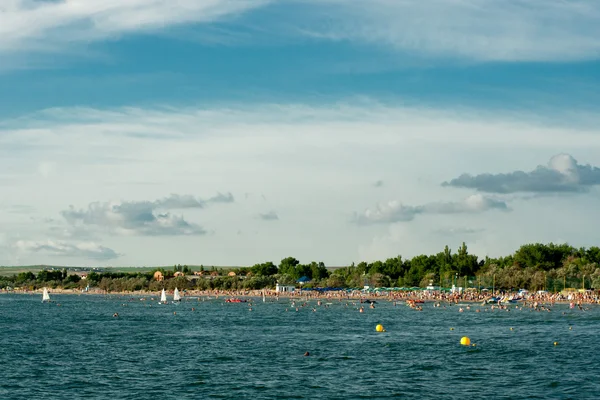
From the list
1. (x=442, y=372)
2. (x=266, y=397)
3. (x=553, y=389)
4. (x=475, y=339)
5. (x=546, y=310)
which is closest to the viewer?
(x=266, y=397)

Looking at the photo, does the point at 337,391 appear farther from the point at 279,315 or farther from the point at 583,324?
the point at 279,315

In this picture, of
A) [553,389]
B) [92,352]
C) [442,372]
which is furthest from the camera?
[92,352]

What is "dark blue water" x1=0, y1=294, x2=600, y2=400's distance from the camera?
49906 mm

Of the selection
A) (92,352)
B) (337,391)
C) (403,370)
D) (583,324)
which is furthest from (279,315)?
(337,391)

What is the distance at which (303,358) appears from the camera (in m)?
65.1

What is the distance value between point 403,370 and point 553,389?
12101 mm

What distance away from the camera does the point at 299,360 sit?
63.9 m

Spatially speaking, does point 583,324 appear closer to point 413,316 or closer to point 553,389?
point 413,316

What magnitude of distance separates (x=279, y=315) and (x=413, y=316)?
23300 mm

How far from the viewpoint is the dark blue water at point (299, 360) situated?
49906mm

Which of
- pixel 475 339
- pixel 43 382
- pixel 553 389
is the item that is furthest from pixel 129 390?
pixel 475 339

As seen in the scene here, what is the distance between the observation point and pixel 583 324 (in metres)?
103

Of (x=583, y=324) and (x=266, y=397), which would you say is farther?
(x=583, y=324)

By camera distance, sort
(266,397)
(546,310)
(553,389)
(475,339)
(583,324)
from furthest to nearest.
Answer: (546,310) → (583,324) → (475,339) → (553,389) → (266,397)
